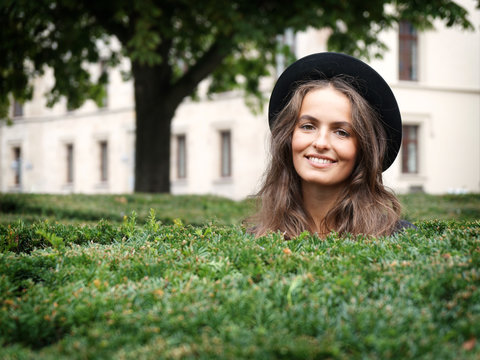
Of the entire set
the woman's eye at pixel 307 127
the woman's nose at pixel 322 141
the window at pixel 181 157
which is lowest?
the woman's nose at pixel 322 141

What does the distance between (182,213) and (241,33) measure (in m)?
4.54

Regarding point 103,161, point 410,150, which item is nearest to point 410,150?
point 410,150

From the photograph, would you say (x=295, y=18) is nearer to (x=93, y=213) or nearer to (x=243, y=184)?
(x=93, y=213)

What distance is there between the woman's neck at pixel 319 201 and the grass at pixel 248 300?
3.09 ft

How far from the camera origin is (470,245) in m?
2.31

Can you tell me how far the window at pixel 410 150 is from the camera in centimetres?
2776

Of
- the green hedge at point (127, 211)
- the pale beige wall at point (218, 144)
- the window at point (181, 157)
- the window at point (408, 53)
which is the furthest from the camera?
the window at point (181, 157)

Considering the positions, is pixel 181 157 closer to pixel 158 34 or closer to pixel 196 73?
pixel 196 73

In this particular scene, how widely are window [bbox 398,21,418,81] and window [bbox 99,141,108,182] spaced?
60.4 feet

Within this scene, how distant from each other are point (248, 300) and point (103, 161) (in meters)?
36.8

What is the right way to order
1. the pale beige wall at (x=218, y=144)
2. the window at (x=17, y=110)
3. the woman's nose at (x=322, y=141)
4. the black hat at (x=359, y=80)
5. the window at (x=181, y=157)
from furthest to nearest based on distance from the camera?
the window at (x=17, y=110) < the window at (x=181, y=157) < the pale beige wall at (x=218, y=144) < the black hat at (x=359, y=80) < the woman's nose at (x=322, y=141)

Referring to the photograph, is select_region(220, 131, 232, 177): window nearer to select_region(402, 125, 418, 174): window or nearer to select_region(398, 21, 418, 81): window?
select_region(402, 125, 418, 174): window

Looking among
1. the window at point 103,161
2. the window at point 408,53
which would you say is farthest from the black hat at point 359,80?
the window at point 103,161

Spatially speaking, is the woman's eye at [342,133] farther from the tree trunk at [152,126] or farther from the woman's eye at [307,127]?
the tree trunk at [152,126]
